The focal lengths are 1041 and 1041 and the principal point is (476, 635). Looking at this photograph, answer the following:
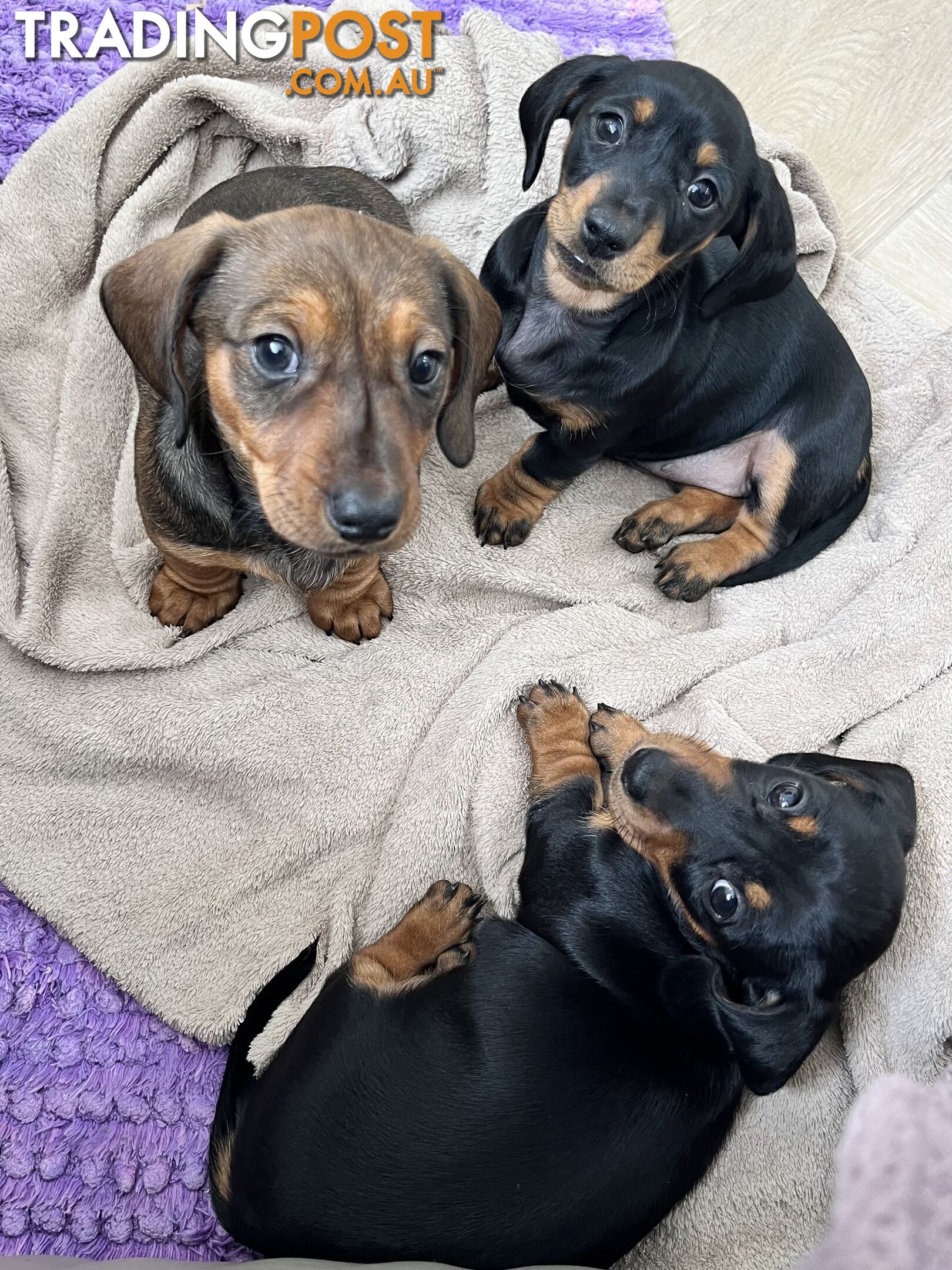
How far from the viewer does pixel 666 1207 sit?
2477 mm

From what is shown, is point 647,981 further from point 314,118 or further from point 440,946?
point 314,118

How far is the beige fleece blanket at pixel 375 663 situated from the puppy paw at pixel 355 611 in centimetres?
6

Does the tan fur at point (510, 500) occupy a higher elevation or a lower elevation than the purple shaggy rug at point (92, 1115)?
higher

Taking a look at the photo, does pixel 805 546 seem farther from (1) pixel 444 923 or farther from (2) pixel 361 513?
(2) pixel 361 513

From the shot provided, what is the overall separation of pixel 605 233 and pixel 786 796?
140 cm

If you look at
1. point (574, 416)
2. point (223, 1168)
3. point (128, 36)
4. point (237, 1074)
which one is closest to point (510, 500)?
point (574, 416)

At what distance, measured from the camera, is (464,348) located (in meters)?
2.47

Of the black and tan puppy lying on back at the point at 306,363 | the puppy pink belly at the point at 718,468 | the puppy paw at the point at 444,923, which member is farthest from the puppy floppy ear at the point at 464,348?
the puppy paw at the point at 444,923

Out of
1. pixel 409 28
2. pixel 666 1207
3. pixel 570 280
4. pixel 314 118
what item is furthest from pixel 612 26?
pixel 666 1207

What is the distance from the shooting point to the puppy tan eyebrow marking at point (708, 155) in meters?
2.45

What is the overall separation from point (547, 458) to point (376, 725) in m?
0.95

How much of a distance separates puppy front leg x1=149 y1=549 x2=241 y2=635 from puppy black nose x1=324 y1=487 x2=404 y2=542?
0.99m

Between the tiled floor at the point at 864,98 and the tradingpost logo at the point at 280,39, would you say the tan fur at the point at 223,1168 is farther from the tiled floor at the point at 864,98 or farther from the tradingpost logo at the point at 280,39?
the tiled floor at the point at 864,98

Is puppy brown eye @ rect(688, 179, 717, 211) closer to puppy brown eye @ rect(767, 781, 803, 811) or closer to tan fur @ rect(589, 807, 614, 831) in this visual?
puppy brown eye @ rect(767, 781, 803, 811)
